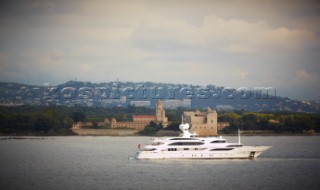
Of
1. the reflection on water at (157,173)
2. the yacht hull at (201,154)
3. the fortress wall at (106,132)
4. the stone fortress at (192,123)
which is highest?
the stone fortress at (192,123)

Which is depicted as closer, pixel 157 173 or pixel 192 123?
pixel 157 173

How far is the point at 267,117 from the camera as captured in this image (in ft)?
478

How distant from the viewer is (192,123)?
136m

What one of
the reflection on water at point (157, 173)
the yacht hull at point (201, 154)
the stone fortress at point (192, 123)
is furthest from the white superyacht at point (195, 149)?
the stone fortress at point (192, 123)

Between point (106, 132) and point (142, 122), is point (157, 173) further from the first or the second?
point (142, 122)

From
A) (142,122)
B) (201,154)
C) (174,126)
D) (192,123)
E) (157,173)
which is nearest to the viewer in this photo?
(157,173)

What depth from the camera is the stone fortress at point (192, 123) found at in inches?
5344

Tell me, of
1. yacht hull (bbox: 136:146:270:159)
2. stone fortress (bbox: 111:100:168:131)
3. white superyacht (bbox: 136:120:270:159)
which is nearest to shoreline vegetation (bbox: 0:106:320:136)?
stone fortress (bbox: 111:100:168:131)

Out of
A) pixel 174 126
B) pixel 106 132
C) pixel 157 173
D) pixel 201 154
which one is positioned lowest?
pixel 157 173

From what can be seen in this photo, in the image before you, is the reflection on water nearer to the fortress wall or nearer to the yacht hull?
the yacht hull

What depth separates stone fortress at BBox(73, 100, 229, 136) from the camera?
445 ft

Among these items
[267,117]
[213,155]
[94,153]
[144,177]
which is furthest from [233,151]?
[267,117]

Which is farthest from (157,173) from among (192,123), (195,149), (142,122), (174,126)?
(142,122)

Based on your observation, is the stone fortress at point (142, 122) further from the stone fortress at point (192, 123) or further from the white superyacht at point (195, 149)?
the white superyacht at point (195, 149)
